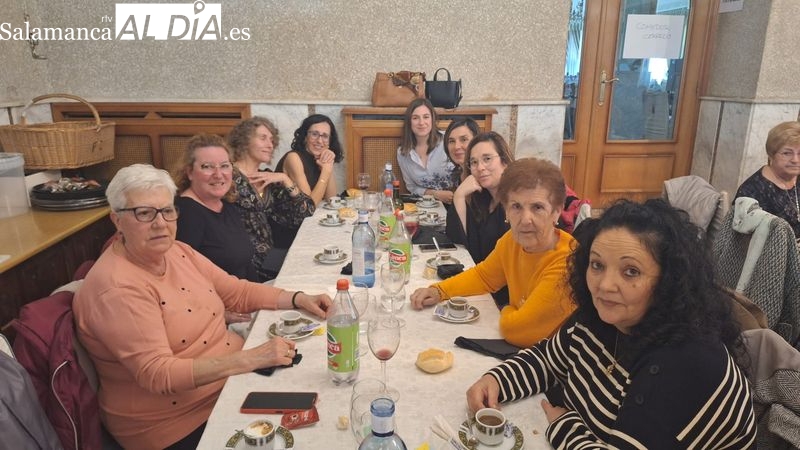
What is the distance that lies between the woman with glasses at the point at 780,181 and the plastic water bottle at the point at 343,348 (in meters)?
3.24

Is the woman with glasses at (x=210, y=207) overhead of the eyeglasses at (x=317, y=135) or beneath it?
beneath

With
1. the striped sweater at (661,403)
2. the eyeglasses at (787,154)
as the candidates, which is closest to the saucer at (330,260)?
the striped sweater at (661,403)

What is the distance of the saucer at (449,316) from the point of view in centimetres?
176

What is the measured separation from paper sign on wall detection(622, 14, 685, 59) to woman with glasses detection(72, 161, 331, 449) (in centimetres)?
452

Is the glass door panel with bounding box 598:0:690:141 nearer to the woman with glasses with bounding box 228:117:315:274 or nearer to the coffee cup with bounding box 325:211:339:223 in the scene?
the coffee cup with bounding box 325:211:339:223

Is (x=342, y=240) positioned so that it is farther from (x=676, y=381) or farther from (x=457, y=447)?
(x=676, y=381)

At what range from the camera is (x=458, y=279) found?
199cm

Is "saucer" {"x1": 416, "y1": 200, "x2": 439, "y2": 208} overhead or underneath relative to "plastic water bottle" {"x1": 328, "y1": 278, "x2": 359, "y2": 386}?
underneath

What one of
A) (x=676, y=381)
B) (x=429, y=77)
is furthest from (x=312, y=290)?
(x=429, y=77)

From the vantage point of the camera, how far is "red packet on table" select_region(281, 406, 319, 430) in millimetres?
1221

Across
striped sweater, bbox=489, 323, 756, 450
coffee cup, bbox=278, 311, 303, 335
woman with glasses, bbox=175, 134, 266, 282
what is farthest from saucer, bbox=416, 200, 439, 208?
striped sweater, bbox=489, 323, 756, 450

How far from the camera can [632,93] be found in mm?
5289

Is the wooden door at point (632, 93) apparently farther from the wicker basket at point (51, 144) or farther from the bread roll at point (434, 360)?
the bread roll at point (434, 360)

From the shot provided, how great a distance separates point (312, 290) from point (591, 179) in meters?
4.19
